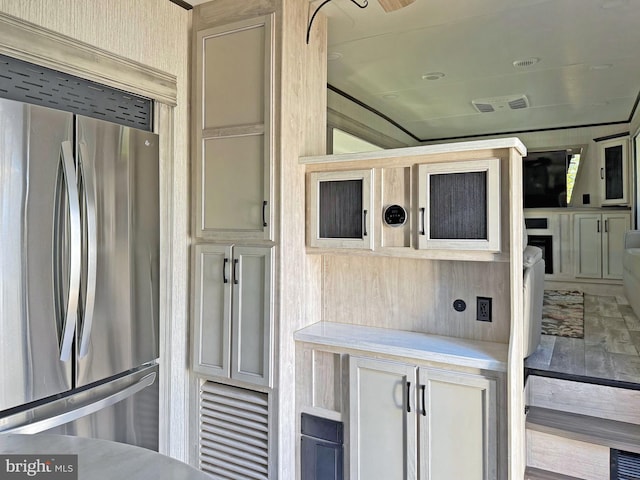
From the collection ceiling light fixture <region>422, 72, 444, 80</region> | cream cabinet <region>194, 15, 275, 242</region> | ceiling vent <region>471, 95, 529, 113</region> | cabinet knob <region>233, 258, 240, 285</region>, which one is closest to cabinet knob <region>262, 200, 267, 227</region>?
cream cabinet <region>194, 15, 275, 242</region>

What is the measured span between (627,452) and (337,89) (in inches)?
150

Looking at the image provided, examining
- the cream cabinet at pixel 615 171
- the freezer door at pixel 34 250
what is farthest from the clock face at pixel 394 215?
the cream cabinet at pixel 615 171

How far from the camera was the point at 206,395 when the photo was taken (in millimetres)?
2486

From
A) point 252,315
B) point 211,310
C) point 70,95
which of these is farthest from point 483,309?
point 70,95

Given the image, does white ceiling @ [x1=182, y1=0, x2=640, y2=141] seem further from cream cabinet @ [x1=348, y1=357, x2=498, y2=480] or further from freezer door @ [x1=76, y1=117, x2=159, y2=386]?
cream cabinet @ [x1=348, y1=357, x2=498, y2=480]

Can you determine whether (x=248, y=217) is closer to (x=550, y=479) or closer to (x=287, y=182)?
(x=287, y=182)

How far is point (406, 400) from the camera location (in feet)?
6.73

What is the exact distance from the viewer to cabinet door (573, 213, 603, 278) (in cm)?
654

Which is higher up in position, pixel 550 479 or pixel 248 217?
pixel 248 217

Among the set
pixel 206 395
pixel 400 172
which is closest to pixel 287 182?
pixel 400 172

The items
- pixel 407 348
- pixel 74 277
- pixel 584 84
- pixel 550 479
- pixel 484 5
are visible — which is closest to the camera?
pixel 74 277

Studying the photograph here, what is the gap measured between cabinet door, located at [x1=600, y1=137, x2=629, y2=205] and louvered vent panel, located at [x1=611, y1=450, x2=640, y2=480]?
5255 mm

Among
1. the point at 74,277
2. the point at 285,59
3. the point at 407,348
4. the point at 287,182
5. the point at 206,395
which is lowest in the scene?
the point at 206,395

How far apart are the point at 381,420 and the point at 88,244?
61.9 inches
